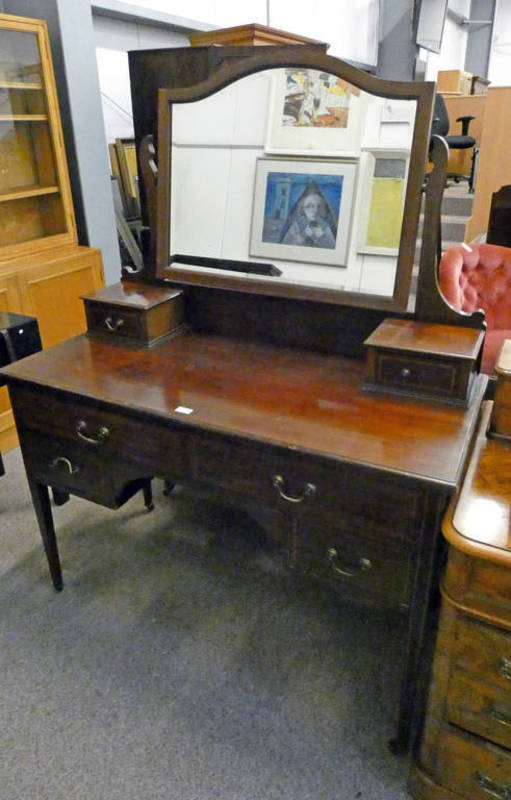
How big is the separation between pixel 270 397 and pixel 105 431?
41 centimetres

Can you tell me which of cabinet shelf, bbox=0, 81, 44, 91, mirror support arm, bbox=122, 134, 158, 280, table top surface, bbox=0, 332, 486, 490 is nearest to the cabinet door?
cabinet shelf, bbox=0, 81, 44, 91

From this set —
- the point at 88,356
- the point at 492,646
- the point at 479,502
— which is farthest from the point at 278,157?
the point at 492,646

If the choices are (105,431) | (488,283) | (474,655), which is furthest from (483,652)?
(488,283)

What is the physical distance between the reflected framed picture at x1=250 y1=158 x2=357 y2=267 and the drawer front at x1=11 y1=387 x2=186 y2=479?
0.58 meters

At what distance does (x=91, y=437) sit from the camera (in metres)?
1.39

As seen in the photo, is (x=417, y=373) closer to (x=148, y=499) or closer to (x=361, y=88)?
(x=361, y=88)

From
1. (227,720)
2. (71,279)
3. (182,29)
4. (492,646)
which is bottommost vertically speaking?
(227,720)

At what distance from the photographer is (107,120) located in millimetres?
3467

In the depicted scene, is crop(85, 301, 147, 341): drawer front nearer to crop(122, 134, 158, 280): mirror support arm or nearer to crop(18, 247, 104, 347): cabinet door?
crop(122, 134, 158, 280): mirror support arm

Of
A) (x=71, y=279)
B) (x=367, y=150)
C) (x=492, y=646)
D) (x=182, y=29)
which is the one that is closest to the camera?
(x=492, y=646)

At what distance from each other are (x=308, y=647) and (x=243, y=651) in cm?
18

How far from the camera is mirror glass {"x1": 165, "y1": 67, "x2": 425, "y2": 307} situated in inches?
52.7

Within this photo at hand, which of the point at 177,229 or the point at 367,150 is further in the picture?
the point at 177,229

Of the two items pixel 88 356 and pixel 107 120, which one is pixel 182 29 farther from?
pixel 88 356
